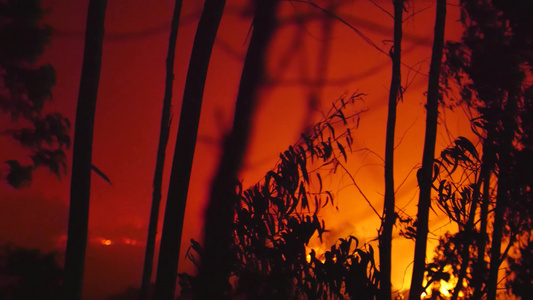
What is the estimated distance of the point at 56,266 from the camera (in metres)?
4.39

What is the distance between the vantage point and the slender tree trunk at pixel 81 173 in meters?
3.48

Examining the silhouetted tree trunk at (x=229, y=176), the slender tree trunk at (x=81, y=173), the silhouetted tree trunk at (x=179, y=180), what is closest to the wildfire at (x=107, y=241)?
the slender tree trunk at (x=81, y=173)

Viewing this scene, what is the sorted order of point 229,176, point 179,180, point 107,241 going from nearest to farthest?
point 179,180 < point 229,176 < point 107,241

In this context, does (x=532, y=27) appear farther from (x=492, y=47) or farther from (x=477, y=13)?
(x=477, y=13)

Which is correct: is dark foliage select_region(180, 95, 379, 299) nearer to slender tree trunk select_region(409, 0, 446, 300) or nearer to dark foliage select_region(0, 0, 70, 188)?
slender tree trunk select_region(409, 0, 446, 300)

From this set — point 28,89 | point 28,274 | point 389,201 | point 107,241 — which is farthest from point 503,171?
point 28,274

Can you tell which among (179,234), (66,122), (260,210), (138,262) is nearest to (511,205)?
(260,210)

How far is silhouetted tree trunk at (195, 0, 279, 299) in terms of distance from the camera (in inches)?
128

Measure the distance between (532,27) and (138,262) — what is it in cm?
448

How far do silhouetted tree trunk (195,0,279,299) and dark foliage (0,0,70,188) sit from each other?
1.67 meters

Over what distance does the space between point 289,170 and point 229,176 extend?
26.6 inches

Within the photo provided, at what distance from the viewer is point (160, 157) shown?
189 inches

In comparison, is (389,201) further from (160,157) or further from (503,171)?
(160,157)

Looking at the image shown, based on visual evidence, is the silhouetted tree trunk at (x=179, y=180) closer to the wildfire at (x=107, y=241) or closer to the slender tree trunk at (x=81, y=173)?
the slender tree trunk at (x=81, y=173)
